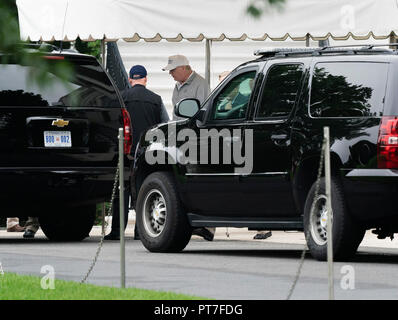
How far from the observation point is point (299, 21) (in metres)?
16.9

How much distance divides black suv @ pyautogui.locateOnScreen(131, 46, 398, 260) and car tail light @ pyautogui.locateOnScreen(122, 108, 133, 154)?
124 cm

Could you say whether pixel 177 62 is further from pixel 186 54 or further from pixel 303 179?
pixel 303 179

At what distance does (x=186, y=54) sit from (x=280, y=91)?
32.1 ft

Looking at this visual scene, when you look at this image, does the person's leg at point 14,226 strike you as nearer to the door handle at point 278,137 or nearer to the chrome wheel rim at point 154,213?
the chrome wheel rim at point 154,213

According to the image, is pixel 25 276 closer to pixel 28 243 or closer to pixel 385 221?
pixel 385 221

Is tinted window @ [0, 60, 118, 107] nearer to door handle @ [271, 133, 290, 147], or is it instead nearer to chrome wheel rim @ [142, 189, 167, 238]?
chrome wheel rim @ [142, 189, 167, 238]

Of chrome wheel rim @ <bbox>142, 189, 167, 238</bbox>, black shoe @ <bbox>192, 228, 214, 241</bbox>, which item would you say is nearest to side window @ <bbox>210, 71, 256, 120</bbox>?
chrome wheel rim @ <bbox>142, 189, 167, 238</bbox>

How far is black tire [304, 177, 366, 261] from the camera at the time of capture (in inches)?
491

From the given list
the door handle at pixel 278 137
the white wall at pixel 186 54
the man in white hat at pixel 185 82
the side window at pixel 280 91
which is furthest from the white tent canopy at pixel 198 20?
the white wall at pixel 186 54

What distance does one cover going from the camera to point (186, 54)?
23.1m

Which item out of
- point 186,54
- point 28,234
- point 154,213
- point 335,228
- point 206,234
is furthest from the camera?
point 186,54

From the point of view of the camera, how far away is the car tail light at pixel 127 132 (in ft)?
53.5

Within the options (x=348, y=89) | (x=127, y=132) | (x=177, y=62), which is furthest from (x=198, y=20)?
(x=348, y=89)

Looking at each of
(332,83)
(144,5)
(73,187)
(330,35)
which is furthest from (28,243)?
(332,83)
